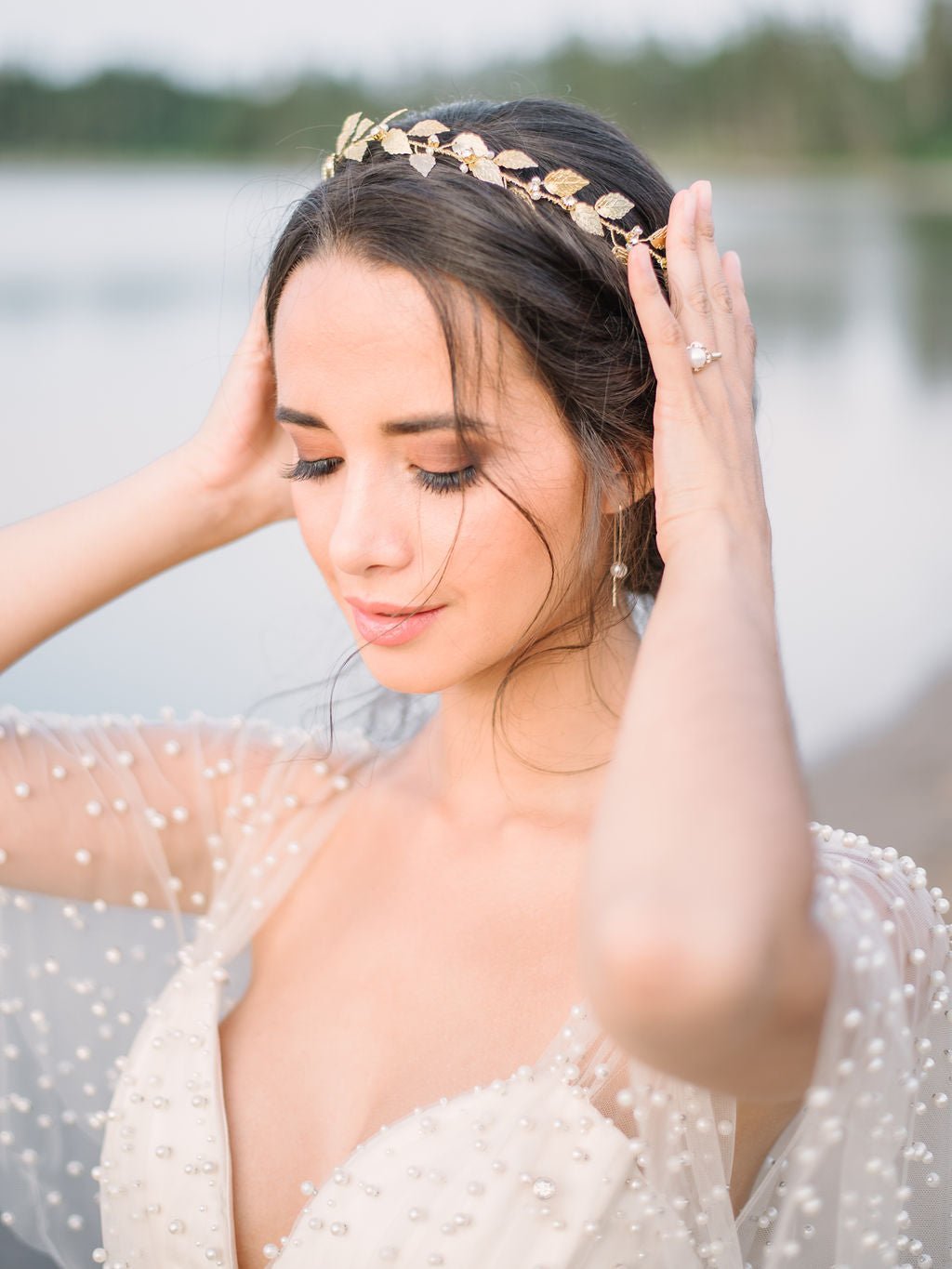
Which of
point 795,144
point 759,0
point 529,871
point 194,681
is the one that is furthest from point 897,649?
point 529,871

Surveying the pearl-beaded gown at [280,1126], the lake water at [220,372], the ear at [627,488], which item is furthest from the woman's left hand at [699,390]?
the lake water at [220,372]

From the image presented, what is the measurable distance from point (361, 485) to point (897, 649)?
128 inches

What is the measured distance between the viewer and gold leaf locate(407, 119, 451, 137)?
1376 mm

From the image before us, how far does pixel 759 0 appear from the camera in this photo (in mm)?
3660

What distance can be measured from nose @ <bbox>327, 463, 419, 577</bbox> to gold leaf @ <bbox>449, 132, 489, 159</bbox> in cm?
34

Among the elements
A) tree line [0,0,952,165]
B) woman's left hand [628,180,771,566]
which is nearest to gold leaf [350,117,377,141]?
woman's left hand [628,180,771,566]

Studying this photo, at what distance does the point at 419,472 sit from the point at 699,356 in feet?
0.93

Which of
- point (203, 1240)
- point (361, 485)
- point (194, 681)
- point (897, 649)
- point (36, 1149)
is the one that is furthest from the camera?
point (897, 649)

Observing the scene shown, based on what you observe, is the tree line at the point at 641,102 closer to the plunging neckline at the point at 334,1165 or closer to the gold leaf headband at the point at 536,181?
the gold leaf headband at the point at 536,181

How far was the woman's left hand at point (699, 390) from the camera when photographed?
115 centimetres

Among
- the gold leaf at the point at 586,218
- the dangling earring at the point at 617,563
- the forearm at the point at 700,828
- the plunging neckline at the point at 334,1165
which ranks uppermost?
the gold leaf at the point at 586,218

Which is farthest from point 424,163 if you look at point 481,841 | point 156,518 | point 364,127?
point 481,841

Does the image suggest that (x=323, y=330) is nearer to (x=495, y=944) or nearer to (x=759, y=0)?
(x=495, y=944)

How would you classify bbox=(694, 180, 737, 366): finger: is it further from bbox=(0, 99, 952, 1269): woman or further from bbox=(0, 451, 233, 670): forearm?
bbox=(0, 451, 233, 670): forearm
